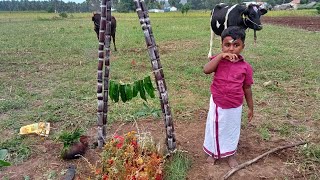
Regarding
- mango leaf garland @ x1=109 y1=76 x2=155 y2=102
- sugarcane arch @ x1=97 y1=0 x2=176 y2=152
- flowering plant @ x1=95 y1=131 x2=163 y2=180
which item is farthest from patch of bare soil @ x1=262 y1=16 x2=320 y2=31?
flowering plant @ x1=95 y1=131 x2=163 y2=180

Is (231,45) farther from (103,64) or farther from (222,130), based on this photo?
(103,64)

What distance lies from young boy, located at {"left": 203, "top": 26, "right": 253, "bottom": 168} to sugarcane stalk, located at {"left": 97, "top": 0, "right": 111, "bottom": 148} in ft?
3.00

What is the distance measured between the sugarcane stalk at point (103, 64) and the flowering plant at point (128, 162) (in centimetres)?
48

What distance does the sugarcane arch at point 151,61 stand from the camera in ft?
8.79

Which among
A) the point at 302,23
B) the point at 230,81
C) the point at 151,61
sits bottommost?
the point at 230,81

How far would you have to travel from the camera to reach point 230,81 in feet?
8.39

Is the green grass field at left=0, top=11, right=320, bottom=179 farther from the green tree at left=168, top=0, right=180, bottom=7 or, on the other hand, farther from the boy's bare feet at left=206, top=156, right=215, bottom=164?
the green tree at left=168, top=0, right=180, bottom=7

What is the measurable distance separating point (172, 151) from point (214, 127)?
51cm

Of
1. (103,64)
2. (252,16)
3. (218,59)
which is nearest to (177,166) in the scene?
(218,59)

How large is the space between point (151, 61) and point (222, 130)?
0.87m

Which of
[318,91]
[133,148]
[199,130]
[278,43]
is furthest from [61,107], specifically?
[278,43]

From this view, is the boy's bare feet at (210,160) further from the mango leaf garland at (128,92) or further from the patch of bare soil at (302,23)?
the patch of bare soil at (302,23)

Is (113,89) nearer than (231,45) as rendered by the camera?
No

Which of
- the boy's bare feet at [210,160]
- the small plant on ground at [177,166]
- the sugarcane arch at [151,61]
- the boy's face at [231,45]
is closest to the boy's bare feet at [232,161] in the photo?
the boy's bare feet at [210,160]
